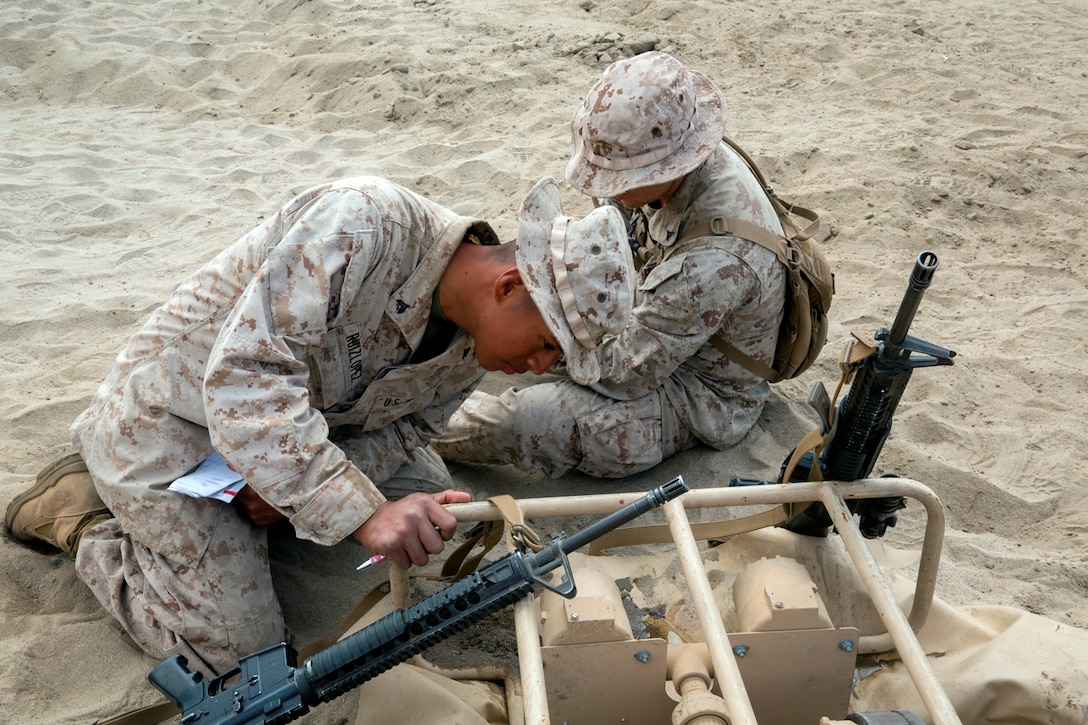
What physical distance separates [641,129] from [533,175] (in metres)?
2.52

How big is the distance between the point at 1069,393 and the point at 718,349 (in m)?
1.69

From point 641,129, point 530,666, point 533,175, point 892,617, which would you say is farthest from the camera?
point 533,175

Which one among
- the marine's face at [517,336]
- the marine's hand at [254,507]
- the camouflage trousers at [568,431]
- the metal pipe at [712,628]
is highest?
the marine's face at [517,336]

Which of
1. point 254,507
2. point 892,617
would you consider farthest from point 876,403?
point 254,507

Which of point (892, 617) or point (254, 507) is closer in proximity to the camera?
point (892, 617)

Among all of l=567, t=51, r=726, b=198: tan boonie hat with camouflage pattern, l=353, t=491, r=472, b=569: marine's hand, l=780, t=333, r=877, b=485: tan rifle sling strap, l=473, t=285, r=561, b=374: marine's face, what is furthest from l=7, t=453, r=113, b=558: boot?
l=780, t=333, r=877, b=485: tan rifle sling strap

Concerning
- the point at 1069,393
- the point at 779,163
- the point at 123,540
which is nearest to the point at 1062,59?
the point at 779,163

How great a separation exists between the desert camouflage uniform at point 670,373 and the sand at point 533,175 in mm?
140

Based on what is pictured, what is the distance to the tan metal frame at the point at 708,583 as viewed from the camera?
1.91 metres

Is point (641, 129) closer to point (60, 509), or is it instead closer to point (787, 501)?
point (787, 501)

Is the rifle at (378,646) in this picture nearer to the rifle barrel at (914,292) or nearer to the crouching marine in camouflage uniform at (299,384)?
the crouching marine in camouflage uniform at (299,384)

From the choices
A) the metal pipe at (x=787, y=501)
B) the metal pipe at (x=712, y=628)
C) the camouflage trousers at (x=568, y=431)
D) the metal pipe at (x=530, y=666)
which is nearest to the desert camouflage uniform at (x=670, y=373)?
the camouflage trousers at (x=568, y=431)

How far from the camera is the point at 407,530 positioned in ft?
7.43

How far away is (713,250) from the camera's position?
324 cm
